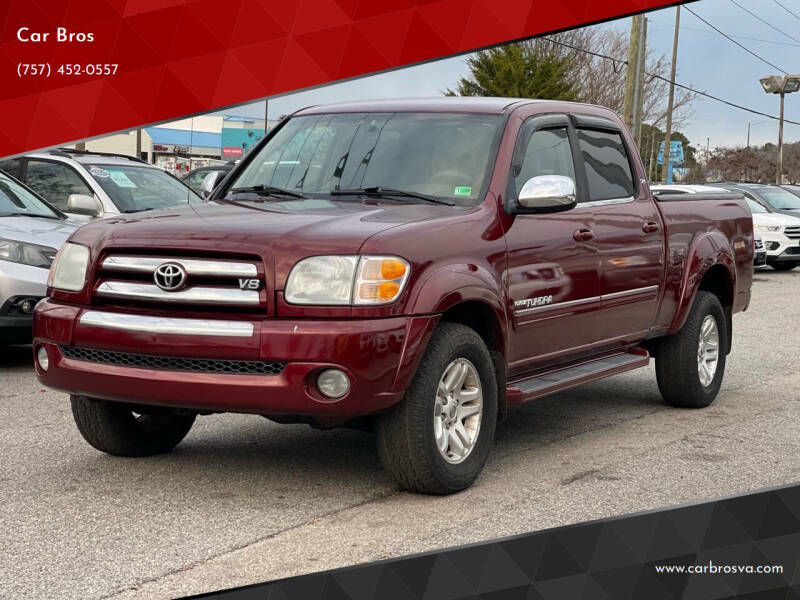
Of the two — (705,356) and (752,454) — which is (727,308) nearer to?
(705,356)

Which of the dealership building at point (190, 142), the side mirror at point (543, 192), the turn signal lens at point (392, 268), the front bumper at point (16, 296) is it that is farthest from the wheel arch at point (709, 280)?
the dealership building at point (190, 142)

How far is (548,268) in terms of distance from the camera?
6172 millimetres

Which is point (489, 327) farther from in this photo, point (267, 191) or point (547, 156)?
point (267, 191)

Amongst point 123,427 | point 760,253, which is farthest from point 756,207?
point 123,427

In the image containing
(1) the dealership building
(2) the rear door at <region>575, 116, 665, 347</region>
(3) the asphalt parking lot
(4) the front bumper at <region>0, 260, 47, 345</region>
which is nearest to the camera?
(3) the asphalt parking lot

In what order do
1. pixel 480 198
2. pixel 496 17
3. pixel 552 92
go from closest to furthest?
pixel 480 198 < pixel 496 17 < pixel 552 92

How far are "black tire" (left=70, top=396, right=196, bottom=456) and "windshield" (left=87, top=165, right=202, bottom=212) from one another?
235 inches

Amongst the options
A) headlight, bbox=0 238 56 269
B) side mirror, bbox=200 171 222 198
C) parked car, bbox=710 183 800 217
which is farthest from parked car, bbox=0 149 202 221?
parked car, bbox=710 183 800 217

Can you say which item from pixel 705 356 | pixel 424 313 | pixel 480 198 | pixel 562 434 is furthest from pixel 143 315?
pixel 705 356

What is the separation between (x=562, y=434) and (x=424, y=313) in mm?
2141

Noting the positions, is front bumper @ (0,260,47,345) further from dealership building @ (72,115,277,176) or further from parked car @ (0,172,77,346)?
dealership building @ (72,115,277,176)

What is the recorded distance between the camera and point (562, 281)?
248 inches

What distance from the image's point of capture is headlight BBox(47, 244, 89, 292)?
540 cm

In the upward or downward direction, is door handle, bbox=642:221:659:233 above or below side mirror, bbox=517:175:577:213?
below
